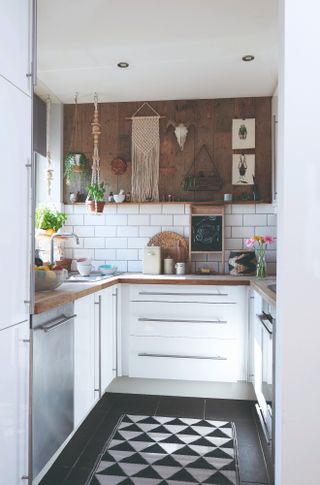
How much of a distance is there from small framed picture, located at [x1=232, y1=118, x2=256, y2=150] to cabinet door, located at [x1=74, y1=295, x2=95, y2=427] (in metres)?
2.07

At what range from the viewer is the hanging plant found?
13.1 feet

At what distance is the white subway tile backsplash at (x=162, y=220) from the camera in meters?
4.02

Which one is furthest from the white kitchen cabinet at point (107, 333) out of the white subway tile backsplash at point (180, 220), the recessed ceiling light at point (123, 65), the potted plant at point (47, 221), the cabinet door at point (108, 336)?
the recessed ceiling light at point (123, 65)

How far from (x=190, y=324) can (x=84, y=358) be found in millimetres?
1010

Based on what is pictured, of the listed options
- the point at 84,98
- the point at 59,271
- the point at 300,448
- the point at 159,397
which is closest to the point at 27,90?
the point at 59,271

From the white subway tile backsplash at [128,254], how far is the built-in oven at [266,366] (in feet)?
4.81

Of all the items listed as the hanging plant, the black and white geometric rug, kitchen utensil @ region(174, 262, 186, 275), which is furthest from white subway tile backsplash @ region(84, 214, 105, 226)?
the black and white geometric rug

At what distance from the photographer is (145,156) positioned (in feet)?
13.2

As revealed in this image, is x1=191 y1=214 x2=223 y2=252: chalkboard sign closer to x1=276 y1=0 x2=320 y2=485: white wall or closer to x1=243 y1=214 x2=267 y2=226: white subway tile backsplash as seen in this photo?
x1=243 y1=214 x2=267 y2=226: white subway tile backsplash

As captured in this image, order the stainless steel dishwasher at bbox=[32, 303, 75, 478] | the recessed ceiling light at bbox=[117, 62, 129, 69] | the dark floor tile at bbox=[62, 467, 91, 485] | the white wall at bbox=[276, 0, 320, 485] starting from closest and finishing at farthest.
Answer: the white wall at bbox=[276, 0, 320, 485], the stainless steel dishwasher at bbox=[32, 303, 75, 478], the dark floor tile at bbox=[62, 467, 91, 485], the recessed ceiling light at bbox=[117, 62, 129, 69]

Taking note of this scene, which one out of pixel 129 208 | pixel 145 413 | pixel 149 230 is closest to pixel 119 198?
pixel 129 208

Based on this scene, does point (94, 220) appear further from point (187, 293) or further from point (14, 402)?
point (14, 402)

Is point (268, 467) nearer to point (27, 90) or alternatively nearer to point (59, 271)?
point (59, 271)

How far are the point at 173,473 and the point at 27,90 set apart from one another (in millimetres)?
2022
